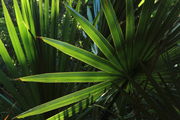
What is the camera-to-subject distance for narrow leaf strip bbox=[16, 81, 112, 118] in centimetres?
82

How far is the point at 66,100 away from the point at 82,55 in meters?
0.16

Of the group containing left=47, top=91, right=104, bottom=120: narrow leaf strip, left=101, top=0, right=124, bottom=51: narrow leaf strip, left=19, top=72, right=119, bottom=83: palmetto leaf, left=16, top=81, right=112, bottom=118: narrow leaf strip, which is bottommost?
left=47, top=91, right=104, bottom=120: narrow leaf strip

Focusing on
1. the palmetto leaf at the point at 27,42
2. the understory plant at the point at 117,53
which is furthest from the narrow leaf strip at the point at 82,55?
the palmetto leaf at the point at 27,42

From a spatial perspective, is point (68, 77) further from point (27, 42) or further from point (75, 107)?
point (27, 42)

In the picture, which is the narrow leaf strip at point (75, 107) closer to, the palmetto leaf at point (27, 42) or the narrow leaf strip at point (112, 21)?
the narrow leaf strip at point (112, 21)

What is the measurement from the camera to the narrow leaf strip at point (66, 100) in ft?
2.69

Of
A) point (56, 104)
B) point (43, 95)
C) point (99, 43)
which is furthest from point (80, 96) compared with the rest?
point (43, 95)

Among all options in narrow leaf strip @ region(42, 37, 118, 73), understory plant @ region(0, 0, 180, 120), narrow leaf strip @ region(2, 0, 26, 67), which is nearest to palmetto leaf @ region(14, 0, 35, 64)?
narrow leaf strip @ region(2, 0, 26, 67)

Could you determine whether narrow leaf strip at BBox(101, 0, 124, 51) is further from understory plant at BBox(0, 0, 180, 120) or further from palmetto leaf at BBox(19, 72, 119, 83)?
palmetto leaf at BBox(19, 72, 119, 83)

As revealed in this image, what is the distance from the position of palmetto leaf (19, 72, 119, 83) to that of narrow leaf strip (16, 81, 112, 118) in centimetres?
3

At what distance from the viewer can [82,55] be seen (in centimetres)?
87

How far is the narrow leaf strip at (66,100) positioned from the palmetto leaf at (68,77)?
3cm

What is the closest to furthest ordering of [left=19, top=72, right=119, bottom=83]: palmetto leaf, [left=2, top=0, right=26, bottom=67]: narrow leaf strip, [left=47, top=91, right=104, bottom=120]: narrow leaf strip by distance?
[left=19, top=72, right=119, bottom=83]: palmetto leaf
[left=47, top=91, right=104, bottom=120]: narrow leaf strip
[left=2, top=0, right=26, bottom=67]: narrow leaf strip

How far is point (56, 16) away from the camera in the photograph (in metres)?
1.22
